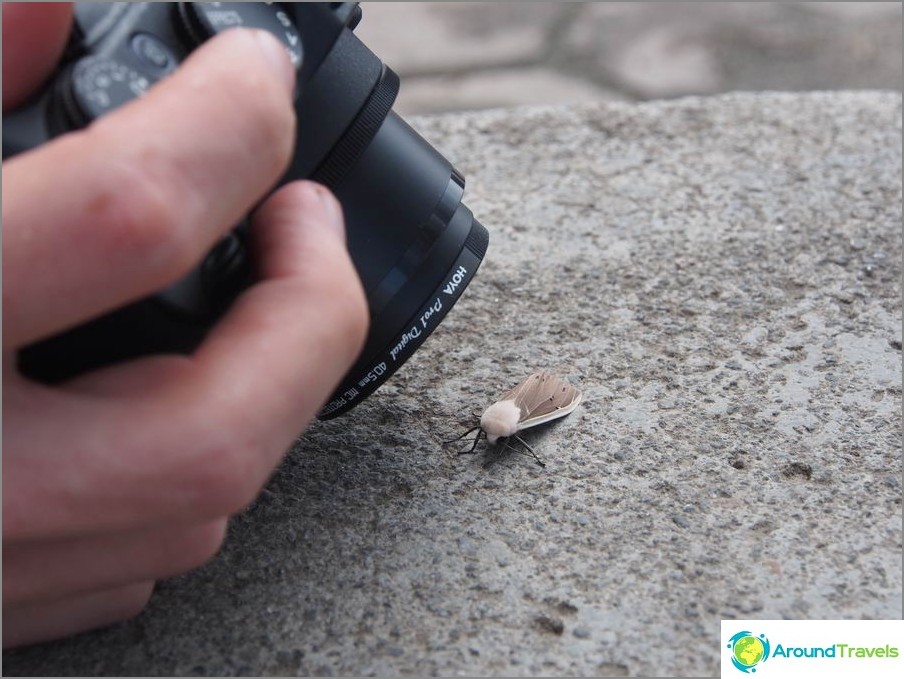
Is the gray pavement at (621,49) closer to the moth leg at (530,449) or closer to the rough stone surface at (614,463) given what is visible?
the rough stone surface at (614,463)

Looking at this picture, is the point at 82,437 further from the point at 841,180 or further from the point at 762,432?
the point at 841,180

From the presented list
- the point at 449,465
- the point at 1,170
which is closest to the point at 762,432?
the point at 449,465

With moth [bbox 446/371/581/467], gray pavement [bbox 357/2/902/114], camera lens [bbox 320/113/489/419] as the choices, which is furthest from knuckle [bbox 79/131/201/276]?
gray pavement [bbox 357/2/902/114]

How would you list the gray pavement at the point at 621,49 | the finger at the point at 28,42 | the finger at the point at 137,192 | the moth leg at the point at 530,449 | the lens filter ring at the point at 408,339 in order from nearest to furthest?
the finger at the point at 137,192 → the finger at the point at 28,42 → the lens filter ring at the point at 408,339 → the moth leg at the point at 530,449 → the gray pavement at the point at 621,49

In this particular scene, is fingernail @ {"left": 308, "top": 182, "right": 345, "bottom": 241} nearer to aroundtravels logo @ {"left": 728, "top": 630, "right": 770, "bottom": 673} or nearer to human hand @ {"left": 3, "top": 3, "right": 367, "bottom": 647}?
human hand @ {"left": 3, "top": 3, "right": 367, "bottom": 647}

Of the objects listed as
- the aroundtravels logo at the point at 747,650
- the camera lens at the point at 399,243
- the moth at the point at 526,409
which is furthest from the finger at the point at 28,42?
the aroundtravels logo at the point at 747,650

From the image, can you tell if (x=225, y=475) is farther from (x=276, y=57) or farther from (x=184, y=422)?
(x=276, y=57)

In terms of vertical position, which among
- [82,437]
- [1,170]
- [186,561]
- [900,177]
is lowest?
[900,177]
